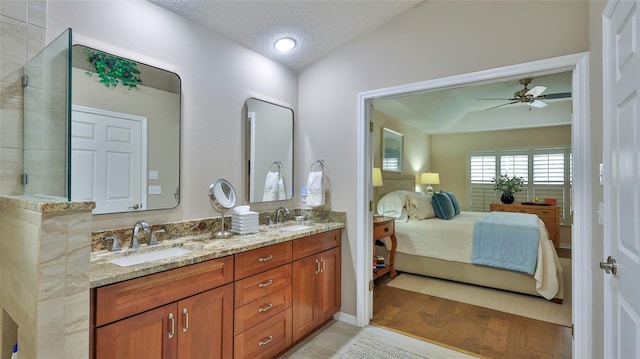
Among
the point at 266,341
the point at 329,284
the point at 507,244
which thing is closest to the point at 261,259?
the point at 266,341

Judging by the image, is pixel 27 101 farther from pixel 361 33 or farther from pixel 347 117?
pixel 361 33

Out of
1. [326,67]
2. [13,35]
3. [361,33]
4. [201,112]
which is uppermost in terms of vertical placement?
[361,33]

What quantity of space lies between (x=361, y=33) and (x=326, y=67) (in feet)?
1.42

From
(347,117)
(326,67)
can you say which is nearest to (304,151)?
(347,117)

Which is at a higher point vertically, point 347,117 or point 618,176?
point 347,117

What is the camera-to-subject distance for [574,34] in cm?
185

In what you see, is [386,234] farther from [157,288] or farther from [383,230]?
[157,288]

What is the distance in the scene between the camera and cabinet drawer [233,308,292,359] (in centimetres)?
181

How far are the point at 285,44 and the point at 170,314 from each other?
84.6 inches

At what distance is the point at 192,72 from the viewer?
7.09 ft

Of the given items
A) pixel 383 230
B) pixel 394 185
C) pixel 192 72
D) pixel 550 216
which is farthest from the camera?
pixel 550 216

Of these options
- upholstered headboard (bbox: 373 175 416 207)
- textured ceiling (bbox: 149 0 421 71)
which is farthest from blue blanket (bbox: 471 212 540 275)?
textured ceiling (bbox: 149 0 421 71)

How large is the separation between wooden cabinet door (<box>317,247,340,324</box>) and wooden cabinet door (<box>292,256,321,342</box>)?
0.06 meters

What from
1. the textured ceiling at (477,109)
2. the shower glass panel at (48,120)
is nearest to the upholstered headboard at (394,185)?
the textured ceiling at (477,109)
